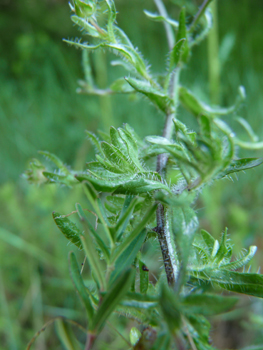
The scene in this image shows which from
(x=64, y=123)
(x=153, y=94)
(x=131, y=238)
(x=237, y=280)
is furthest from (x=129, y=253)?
(x=64, y=123)

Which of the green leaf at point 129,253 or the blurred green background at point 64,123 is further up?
the blurred green background at point 64,123

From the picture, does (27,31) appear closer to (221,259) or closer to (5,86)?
(5,86)

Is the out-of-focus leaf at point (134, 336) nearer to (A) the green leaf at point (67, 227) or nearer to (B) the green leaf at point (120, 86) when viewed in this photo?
(A) the green leaf at point (67, 227)

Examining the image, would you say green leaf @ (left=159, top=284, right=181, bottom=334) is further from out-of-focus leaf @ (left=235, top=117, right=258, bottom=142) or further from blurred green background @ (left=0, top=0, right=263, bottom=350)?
blurred green background @ (left=0, top=0, right=263, bottom=350)

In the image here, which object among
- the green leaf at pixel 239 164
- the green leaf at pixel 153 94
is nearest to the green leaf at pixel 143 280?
the green leaf at pixel 239 164

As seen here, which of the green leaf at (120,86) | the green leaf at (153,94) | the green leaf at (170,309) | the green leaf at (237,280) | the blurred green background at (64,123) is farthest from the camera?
the blurred green background at (64,123)

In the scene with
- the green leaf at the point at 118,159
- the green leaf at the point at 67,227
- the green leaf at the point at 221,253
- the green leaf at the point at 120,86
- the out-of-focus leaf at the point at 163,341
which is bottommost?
the out-of-focus leaf at the point at 163,341
